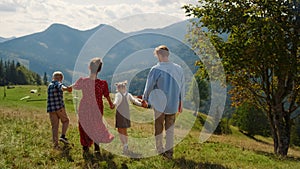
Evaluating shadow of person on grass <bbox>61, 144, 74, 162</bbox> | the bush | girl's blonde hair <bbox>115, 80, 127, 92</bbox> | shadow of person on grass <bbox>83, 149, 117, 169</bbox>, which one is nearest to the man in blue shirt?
girl's blonde hair <bbox>115, 80, 127, 92</bbox>

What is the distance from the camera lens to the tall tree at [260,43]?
15383 mm

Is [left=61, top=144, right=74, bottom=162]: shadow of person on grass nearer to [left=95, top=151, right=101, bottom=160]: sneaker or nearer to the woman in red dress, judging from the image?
the woman in red dress

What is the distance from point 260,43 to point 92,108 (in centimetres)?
1005

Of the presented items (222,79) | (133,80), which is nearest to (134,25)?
(133,80)

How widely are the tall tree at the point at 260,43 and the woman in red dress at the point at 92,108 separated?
9282 mm

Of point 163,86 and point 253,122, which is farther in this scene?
point 253,122

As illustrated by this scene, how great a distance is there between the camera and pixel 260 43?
1532 cm

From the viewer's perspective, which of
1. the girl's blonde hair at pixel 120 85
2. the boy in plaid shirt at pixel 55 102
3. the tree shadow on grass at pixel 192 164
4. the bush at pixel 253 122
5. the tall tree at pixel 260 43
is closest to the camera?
the tree shadow on grass at pixel 192 164

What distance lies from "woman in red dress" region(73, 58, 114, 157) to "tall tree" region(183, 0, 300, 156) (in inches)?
365

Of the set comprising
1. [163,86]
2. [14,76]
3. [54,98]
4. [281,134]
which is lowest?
[281,134]

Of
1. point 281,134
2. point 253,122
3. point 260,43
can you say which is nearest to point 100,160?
point 260,43

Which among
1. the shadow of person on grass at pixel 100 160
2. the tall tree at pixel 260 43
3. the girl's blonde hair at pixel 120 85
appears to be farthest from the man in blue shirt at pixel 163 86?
the tall tree at pixel 260 43

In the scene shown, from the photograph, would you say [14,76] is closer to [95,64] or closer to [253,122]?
[253,122]

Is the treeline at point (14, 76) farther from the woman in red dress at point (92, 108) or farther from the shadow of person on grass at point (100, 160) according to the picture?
the shadow of person on grass at point (100, 160)
